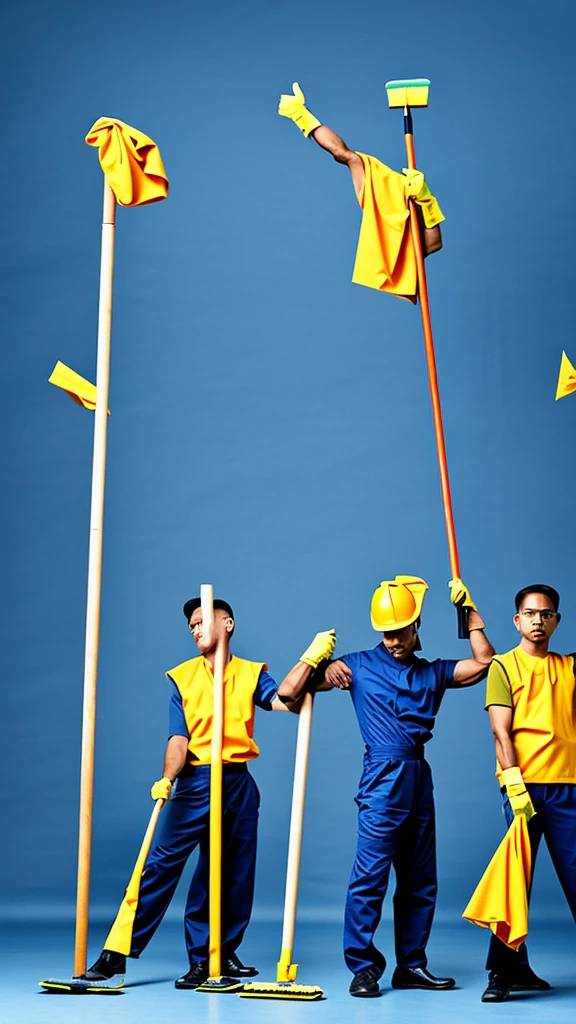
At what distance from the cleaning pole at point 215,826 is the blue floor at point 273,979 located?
0.32ft

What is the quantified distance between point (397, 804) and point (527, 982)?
0.74 m

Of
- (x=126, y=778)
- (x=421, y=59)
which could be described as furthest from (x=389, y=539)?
(x=421, y=59)

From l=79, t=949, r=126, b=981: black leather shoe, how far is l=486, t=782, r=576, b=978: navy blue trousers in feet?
4.06

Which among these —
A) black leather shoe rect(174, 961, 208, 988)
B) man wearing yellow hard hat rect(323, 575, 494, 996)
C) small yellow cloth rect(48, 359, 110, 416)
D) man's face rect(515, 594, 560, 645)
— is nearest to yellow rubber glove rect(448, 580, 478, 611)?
man wearing yellow hard hat rect(323, 575, 494, 996)

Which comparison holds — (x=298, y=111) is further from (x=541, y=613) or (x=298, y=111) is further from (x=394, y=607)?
(x=541, y=613)

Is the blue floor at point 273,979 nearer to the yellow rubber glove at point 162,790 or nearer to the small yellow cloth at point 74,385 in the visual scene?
the yellow rubber glove at point 162,790

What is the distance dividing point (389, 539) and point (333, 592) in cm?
36

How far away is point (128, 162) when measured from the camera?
17.1 ft

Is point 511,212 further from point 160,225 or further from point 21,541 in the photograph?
point 21,541

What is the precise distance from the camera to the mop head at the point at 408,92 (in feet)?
18.3

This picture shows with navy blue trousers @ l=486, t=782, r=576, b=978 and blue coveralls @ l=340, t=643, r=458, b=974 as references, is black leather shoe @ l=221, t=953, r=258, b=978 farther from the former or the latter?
navy blue trousers @ l=486, t=782, r=576, b=978

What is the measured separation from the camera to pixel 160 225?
741cm

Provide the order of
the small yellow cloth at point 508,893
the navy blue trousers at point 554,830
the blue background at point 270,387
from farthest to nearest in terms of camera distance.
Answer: the blue background at point 270,387 < the navy blue trousers at point 554,830 < the small yellow cloth at point 508,893

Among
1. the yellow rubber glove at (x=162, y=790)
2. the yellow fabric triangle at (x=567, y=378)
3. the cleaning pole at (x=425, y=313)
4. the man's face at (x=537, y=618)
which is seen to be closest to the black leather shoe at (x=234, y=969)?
the yellow rubber glove at (x=162, y=790)
